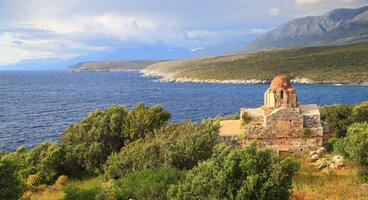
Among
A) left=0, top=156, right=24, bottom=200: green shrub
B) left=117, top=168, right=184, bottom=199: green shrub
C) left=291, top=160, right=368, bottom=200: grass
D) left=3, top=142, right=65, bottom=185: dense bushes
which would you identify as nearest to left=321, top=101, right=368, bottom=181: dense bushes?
left=291, top=160, right=368, bottom=200: grass

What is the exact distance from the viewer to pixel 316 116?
83.5 ft

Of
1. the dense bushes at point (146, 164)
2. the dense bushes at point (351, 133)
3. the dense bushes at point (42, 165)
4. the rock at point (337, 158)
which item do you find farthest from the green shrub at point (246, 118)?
the dense bushes at point (42, 165)

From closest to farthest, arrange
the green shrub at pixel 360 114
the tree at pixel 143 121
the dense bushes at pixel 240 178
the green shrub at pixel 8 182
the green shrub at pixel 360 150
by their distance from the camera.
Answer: the dense bushes at pixel 240 178 → the green shrub at pixel 8 182 → the green shrub at pixel 360 150 → the tree at pixel 143 121 → the green shrub at pixel 360 114

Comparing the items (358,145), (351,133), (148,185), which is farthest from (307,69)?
(148,185)

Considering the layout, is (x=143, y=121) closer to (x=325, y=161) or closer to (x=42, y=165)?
(x=42, y=165)

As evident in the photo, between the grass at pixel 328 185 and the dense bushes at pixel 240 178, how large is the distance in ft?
10.6

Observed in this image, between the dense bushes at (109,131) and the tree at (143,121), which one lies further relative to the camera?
the tree at (143,121)

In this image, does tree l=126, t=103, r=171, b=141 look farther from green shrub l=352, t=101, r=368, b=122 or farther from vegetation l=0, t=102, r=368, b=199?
green shrub l=352, t=101, r=368, b=122

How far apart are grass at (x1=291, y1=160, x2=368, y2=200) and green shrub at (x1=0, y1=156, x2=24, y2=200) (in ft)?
35.6

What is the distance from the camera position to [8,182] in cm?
1438

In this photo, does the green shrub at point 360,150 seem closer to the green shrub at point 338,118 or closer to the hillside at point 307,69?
the green shrub at point 338,118

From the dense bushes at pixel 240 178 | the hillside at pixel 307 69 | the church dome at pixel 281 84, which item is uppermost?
the church dome at pixel 281 84

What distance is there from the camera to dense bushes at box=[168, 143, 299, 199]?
1135 cm

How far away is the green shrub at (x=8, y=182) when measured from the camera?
14031mm
